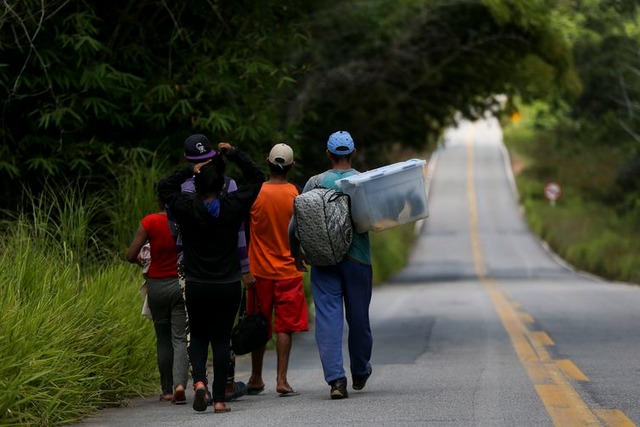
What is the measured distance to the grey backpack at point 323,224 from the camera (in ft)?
32.1

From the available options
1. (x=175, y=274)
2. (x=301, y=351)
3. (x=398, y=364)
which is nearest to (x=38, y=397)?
(x=175, y=274)

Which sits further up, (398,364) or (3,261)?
(3,261)

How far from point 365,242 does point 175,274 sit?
1.41 m

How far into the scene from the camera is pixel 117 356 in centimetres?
1028

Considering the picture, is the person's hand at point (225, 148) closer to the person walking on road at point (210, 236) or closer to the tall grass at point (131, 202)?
the person walking on road at point (210, 236)

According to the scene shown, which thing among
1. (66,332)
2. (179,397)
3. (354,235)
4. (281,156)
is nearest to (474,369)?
(354,235)

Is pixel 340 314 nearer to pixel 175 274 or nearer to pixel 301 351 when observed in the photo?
pixel 175 274

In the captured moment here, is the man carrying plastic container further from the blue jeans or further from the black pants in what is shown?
the black pants

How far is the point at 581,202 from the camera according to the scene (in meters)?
70.1

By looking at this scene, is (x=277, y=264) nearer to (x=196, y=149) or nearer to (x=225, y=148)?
(x=196, y=149)

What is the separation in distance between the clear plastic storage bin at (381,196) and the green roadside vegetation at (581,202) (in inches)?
1105

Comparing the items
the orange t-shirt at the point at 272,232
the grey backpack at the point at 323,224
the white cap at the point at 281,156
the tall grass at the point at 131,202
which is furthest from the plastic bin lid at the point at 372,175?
the tall grass at the point at 131,202

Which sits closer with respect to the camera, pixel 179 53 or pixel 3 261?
pixel 3 261

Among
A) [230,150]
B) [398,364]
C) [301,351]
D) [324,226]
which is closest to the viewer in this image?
[230,150]
